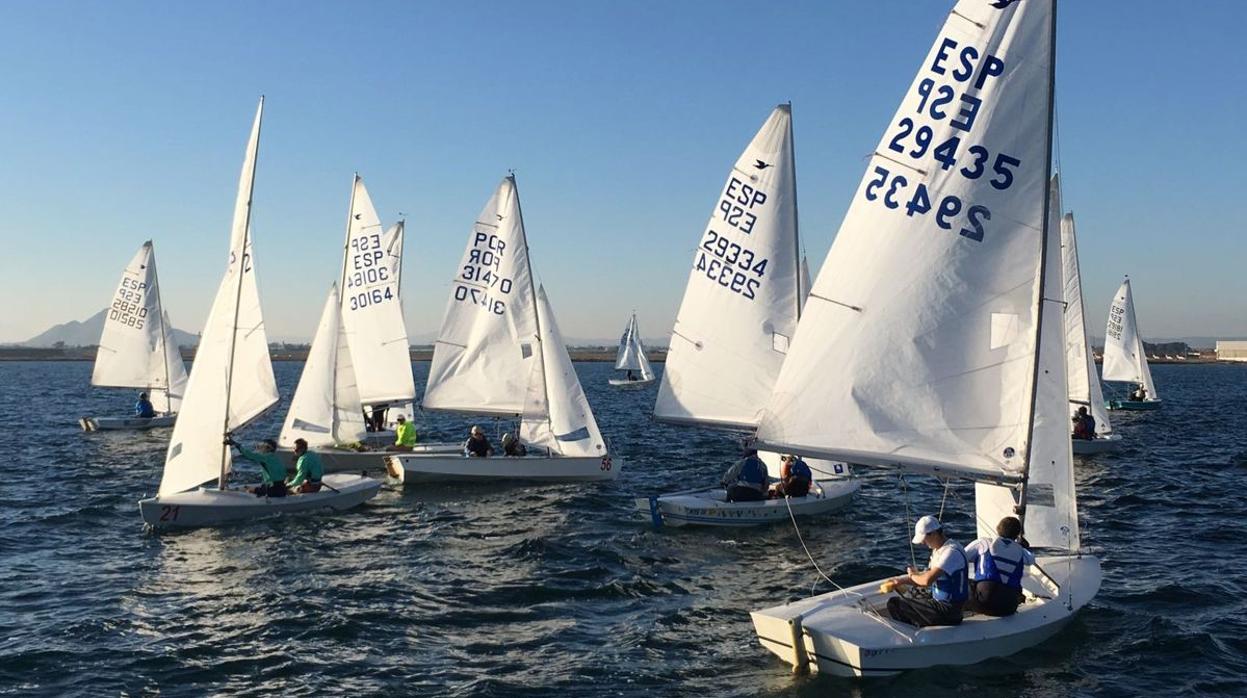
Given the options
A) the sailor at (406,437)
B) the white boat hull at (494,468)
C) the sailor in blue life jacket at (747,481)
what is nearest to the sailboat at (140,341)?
the sailor at (406,437)

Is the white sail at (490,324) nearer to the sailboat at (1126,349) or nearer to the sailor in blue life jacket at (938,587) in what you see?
the sailor in blue life jacket at (938,587)

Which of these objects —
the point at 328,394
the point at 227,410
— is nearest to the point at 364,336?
the point at 328,394

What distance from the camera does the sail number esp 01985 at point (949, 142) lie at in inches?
418

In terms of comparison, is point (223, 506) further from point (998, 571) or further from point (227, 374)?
point (998, 571)

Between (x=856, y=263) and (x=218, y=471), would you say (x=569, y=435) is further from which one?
(x=856, y=263)

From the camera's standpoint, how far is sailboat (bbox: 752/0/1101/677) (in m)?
10.4

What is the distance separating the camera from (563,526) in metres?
18.9

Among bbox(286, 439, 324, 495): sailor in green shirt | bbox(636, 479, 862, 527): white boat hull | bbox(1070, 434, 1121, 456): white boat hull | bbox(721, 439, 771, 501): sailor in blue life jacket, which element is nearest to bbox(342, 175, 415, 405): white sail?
bbox(286, 439, 324, 495): sailor in green shirt

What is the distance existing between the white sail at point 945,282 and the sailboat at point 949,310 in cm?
2

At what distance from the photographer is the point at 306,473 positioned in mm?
19672

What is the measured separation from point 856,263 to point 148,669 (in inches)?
371

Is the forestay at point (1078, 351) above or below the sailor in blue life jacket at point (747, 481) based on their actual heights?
above

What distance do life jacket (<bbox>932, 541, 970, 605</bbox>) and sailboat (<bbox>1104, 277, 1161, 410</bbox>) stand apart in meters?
46.4

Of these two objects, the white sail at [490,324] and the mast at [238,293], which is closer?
the mast at [238,293]
